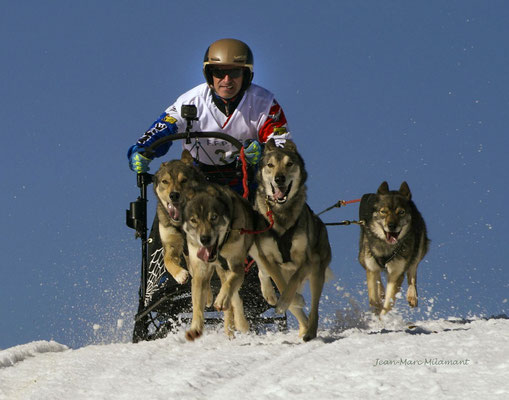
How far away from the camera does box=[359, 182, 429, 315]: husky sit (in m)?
7.02

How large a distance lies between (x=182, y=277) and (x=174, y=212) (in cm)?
46

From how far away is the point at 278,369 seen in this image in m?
4.37

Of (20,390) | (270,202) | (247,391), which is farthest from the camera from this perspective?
(270,202)

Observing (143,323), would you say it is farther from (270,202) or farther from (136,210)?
(270,202)

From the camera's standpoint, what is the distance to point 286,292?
541cm

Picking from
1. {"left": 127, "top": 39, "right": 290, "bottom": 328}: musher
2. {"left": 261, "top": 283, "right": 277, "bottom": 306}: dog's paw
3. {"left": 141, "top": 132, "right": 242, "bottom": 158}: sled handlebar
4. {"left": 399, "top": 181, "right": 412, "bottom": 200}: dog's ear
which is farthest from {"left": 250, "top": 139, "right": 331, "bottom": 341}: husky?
{"left": 399, "top": 181, "right": 412, "bottom": 200}: dog's ear

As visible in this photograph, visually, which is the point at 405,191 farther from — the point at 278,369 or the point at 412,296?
the point at 278,369

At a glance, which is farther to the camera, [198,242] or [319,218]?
[319,218]

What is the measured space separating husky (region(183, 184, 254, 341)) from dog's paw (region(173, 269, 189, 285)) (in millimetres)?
371

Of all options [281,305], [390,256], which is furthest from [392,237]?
[281,305]

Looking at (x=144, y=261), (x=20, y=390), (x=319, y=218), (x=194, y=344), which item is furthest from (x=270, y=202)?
(x=20, y=390)

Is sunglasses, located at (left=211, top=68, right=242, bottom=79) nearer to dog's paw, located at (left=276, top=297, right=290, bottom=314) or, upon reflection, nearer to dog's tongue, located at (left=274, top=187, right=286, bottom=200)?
dog's tongue, located at (left=274, top=187, right=286, bottom=200)

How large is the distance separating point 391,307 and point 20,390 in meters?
3.30

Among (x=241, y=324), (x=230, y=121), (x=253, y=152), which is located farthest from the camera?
(x=230, y=121)
